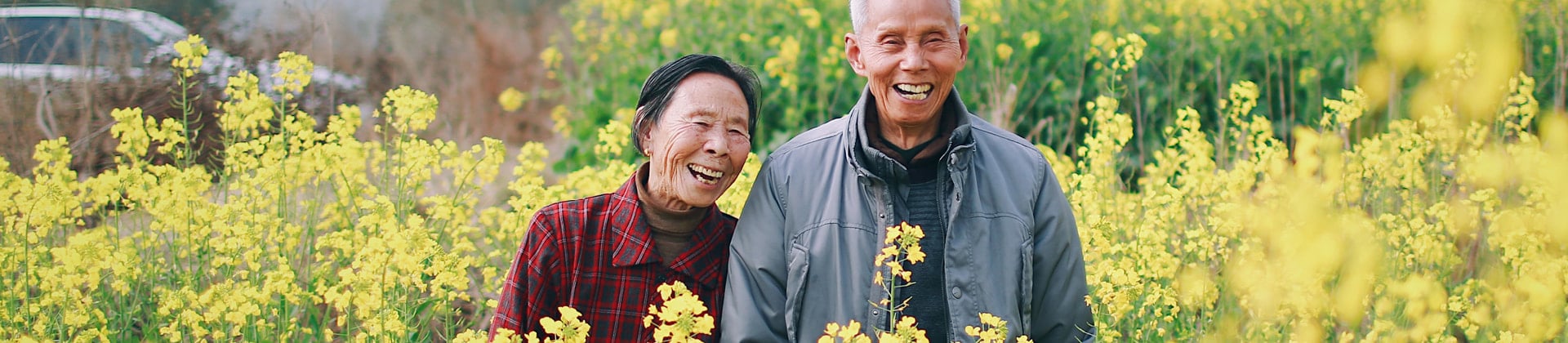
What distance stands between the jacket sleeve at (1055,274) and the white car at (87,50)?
13.5ft

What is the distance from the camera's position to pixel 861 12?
2736 millimetres

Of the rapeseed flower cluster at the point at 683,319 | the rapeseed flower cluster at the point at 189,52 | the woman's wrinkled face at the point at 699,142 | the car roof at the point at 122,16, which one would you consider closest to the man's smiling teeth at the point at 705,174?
the woman's wrinkled face at the point at 699,142

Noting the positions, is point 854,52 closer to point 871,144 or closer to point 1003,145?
point 871,144

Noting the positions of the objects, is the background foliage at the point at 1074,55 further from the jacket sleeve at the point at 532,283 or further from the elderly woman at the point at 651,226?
the jacket sleeve at the point at 532,283

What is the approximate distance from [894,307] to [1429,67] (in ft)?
10.8

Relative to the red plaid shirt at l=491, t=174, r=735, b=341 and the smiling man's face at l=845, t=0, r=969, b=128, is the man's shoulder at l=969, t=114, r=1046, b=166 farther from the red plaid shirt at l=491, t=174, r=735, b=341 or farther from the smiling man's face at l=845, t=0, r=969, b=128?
the red plaid shirt at l=491, t=174, r=735, b=341

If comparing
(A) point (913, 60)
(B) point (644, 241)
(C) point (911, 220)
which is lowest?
(B) point (644, 241)

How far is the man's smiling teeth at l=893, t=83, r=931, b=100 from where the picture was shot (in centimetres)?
269

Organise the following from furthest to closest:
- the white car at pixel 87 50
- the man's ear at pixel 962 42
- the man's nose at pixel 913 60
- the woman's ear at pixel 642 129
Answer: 1. the white car at pixel 87 50
2. the woman's ear at pixel 642 129
3. the man's ear at pixel 962 42
4. the man's nose at pixel 913 60

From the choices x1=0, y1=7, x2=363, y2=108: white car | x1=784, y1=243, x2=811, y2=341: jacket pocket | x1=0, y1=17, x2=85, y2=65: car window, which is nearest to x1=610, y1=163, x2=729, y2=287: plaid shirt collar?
x1=784, y1=243, x2=811, y2=341: jacket pocket

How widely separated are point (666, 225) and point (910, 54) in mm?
654

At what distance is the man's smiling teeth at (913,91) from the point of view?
106 inches

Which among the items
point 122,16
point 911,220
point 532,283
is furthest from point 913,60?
point 122,16

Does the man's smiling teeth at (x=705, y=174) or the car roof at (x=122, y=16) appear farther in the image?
the car roof at (x=122, y=16)
